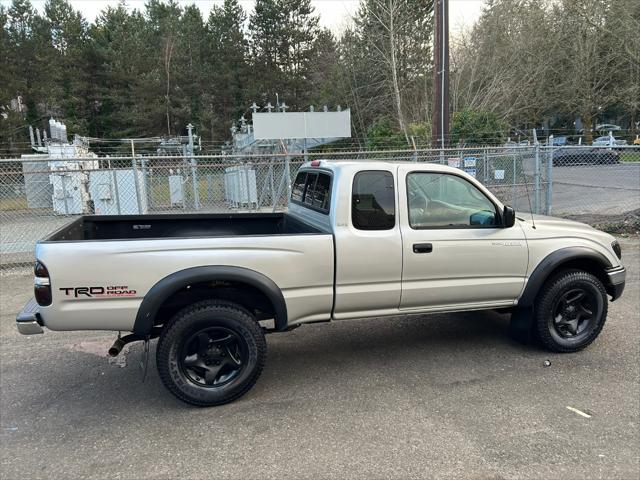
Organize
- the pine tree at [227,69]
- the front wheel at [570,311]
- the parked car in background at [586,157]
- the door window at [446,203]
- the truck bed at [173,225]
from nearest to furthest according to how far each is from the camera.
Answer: the door window at [446,203], the front wheel at [570,311], the truck bed at [173,225], the parked car in background at [586,157], the pine tree at [227,69]

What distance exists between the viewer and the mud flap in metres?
4.48

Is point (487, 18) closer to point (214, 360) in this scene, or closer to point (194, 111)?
point (214, 360)

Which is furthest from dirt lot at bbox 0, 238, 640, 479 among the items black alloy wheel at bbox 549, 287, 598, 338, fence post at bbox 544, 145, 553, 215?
fence post at bbox 544, 145, 553, 215

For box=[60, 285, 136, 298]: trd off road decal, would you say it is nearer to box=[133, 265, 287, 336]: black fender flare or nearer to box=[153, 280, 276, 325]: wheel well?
box=[133, 265, 287, 336]: black fender flare

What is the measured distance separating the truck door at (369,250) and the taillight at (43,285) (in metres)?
2.00

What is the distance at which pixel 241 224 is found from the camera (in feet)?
16.8

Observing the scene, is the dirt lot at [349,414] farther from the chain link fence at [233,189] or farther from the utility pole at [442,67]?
the utility pole at [442,67]

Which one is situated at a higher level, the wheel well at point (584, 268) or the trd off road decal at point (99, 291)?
the trd off road decal at point (99, 291)

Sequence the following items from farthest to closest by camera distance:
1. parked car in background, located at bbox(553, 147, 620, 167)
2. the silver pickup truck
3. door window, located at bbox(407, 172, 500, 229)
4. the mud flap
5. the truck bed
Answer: parked car in background, located at bbox(553, 147, 620, 167)
the truck bed
the mud flap
door window, located at bbox(407, 172, 500, 229)
the silver pickup truck

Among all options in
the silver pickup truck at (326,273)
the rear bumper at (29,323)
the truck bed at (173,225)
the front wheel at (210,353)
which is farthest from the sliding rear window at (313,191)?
the rear bumper at (29,323)

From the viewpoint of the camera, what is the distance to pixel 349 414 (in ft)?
11.6

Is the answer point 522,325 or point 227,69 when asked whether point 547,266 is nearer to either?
point 522,325

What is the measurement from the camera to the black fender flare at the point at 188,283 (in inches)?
134

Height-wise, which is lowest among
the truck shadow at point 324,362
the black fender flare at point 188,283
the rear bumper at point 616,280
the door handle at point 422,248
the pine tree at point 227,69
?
the truck shadow at point 324,362
